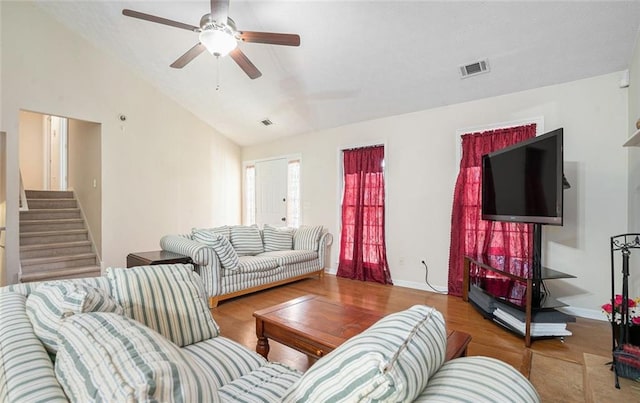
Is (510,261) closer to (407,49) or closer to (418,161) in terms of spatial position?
(418,161)

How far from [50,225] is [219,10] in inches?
189

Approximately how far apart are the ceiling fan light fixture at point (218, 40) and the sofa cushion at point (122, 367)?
2256 millimetres

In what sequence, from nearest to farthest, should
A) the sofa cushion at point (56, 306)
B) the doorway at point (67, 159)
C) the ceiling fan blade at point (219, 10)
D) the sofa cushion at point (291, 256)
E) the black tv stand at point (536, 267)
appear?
the sofa cushion at point (56, 306) → the ceiling fan blade at point (219, 10) → the black tv stand at point (536, 267) → the sofa cushion at point (291, 256) → the doorway at point (67, 159)

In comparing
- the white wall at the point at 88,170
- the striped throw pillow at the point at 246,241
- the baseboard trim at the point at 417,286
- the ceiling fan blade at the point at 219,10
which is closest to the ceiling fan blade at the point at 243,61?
the ceiling fan blade at the point at 219,10

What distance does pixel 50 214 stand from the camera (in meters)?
5.05

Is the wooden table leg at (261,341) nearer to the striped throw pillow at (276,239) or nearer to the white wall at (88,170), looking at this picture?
the striped throw pillow at (276,239)

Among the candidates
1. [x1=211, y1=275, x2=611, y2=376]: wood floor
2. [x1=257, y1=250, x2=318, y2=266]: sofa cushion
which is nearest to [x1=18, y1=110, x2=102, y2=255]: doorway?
[x1=257, y1=250, x2=318, y2=266]: sofa cushion

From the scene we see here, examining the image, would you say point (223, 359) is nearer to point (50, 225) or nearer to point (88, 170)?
point (88, 170)

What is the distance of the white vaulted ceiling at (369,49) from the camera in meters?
2.63

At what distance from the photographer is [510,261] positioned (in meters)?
2.95

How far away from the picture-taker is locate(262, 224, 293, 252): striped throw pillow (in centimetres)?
470

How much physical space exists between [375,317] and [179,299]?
1.25m

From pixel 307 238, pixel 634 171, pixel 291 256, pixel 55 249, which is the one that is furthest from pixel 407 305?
pixel 55 249

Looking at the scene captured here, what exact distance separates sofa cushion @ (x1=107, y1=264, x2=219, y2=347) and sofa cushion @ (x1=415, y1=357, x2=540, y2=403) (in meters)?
1.22
